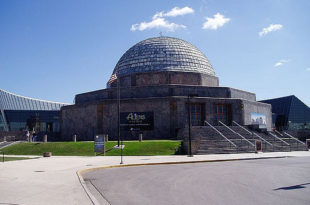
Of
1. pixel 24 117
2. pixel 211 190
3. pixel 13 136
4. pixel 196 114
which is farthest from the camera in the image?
pixel 24 117

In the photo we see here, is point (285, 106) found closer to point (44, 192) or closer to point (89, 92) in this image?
point (89, 92)

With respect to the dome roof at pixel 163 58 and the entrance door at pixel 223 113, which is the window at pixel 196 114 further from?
the dome roof at pixel 163 58

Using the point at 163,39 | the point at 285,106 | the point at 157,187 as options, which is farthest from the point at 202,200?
the point at 285,106

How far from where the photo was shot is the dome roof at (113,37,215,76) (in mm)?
33281

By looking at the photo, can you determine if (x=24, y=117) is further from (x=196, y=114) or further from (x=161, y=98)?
(x=196, y=114)

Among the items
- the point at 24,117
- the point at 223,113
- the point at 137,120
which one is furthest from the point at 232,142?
the point at 24,117

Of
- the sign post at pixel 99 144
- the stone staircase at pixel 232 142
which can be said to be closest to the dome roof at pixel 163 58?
the stone staircase at pixel 232 142

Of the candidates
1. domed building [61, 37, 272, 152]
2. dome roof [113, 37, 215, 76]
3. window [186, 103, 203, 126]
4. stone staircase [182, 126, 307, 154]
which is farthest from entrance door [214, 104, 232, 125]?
dome roof [113, 37, 215, 76]

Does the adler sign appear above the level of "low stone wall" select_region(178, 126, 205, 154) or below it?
above

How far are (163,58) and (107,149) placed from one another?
54.1 feet

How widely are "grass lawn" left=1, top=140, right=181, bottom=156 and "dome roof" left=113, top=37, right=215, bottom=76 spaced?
1350cm

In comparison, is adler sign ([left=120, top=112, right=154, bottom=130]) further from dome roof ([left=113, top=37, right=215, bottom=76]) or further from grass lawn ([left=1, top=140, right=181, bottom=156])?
dome roof ([left=113, top=37, right=215, bottom=76])

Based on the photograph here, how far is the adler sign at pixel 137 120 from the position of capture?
25.8 metres

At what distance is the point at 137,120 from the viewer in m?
26.1
